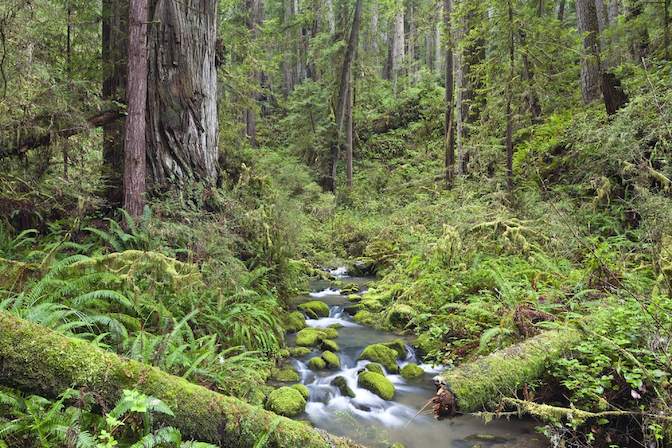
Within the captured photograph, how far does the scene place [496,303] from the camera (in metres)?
6.90

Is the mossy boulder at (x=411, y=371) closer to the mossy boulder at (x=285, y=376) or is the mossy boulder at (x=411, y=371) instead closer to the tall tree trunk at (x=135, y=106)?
the mossy boulder at (x=285, y=376)

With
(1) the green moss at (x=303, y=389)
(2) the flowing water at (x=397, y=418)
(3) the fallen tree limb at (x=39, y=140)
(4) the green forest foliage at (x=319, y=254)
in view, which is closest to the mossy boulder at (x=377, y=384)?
(2) the flowing water at (x=397, y=418)

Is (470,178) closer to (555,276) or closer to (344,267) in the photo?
(344,267)

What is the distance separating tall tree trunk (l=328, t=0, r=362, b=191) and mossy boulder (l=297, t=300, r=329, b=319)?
11.7 m

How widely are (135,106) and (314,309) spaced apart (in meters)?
5.06

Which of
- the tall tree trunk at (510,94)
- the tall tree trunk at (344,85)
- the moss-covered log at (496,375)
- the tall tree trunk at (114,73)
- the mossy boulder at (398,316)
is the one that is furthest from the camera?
the tall tree trunk at (344,85)

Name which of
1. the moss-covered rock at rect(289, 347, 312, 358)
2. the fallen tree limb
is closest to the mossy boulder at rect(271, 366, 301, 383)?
Answer: the moss-covered rock at rect(289, 347, 312, 358)

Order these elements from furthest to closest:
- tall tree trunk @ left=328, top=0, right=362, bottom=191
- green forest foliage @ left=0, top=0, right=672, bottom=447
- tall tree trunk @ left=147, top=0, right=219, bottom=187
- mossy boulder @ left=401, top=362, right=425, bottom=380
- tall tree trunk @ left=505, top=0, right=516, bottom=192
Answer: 1. tall tree trunk @ left=328, top=0, right=362, bottom=191
2. tall tree trunk @ left=505, top=0, right=516, bottom=192
3. tall tree trunk @ left=147, top=0, right=219, bottom=187
4. mossy boulder @ left=401, top=362, right=425, bottom=380
5. green forest foliage @ left=0, top=0, right=672, bottom=447

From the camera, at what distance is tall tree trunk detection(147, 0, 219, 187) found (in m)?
7.62

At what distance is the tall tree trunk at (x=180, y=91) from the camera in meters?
7.62

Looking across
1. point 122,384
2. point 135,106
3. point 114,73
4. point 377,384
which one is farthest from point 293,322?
point 114,73

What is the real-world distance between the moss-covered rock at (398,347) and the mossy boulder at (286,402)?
2024mm

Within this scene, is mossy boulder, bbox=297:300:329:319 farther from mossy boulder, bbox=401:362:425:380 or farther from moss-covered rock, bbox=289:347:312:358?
mossy boulder, bbox=401:362:425:380

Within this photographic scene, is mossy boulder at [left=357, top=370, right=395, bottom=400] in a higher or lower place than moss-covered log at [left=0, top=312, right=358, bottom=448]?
lower
